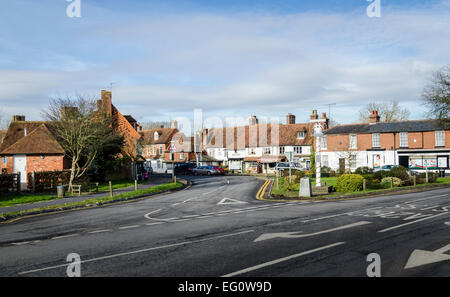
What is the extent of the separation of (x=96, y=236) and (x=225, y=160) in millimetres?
59017

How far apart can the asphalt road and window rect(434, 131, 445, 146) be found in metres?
33.5

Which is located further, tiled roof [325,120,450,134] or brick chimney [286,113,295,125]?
brick chimney [286,113,295,125]

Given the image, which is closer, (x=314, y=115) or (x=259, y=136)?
(x=314, y=115)

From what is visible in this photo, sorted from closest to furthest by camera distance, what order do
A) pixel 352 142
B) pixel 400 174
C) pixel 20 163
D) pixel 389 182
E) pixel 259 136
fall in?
pixel 389 182 < pixel 400 174 < pixel 20 163 < pixel 352 142 < pixel 259 136

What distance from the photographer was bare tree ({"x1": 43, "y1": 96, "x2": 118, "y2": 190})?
2738 centimetres

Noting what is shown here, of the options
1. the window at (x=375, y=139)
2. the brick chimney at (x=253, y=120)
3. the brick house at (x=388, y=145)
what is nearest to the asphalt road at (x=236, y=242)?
the brick house at (x=388, y=145)

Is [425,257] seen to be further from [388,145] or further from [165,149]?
[165,149]

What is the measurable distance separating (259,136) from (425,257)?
2259 inches

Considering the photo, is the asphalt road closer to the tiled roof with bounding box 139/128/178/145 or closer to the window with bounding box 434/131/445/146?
the window with bounding box 434/131/445/146

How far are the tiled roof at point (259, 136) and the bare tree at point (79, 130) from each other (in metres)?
34.0


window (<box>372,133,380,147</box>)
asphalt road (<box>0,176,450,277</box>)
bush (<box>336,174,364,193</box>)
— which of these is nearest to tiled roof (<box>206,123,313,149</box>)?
window (<box>372,133,380,147</box>)

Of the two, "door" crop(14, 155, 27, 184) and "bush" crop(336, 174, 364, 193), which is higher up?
"door" crop(14, 155, 27, 184)

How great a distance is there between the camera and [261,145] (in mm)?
62938

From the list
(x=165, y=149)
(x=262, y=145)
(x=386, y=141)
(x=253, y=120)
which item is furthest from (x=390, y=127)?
(x=165, y=149)
